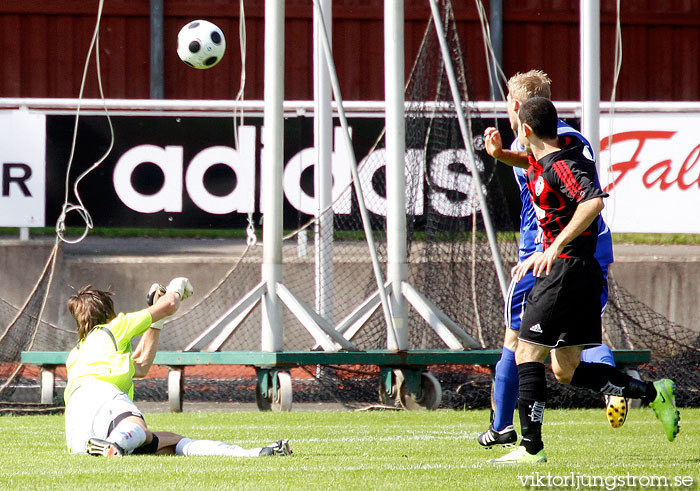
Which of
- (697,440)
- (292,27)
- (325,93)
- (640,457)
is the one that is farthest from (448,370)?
(292,27)

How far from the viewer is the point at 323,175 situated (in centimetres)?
1283

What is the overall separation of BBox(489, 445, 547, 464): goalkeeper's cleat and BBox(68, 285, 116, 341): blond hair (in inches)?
93.4

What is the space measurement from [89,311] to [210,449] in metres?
1.08

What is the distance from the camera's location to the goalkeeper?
21.4 ft

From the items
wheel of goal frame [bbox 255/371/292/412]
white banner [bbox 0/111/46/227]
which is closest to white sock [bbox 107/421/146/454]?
wheel of goal frame [bbox 255/371/292/412]

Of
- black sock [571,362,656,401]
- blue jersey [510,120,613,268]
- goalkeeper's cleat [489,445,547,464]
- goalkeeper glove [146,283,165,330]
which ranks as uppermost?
blue jersey [510,120,613,268]

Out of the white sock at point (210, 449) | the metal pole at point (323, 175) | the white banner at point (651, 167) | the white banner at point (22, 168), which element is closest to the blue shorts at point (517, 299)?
the white sock at point (210, 449)

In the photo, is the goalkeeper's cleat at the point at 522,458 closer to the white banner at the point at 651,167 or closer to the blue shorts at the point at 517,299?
the blue shorts at the point at 517,299

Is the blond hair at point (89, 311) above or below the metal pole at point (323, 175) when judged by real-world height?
below

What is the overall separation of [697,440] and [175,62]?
15205 mm

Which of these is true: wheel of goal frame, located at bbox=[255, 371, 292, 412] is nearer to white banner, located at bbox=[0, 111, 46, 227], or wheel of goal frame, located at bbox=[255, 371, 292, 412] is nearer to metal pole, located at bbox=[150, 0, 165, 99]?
white banner, located at bbox=[0, 111, 46, 227]

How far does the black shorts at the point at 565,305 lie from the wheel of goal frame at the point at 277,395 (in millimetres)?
4332

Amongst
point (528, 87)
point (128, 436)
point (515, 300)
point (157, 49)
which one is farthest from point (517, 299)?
point (157, 49)

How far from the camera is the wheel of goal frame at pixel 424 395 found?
A: 1048 centimetres
